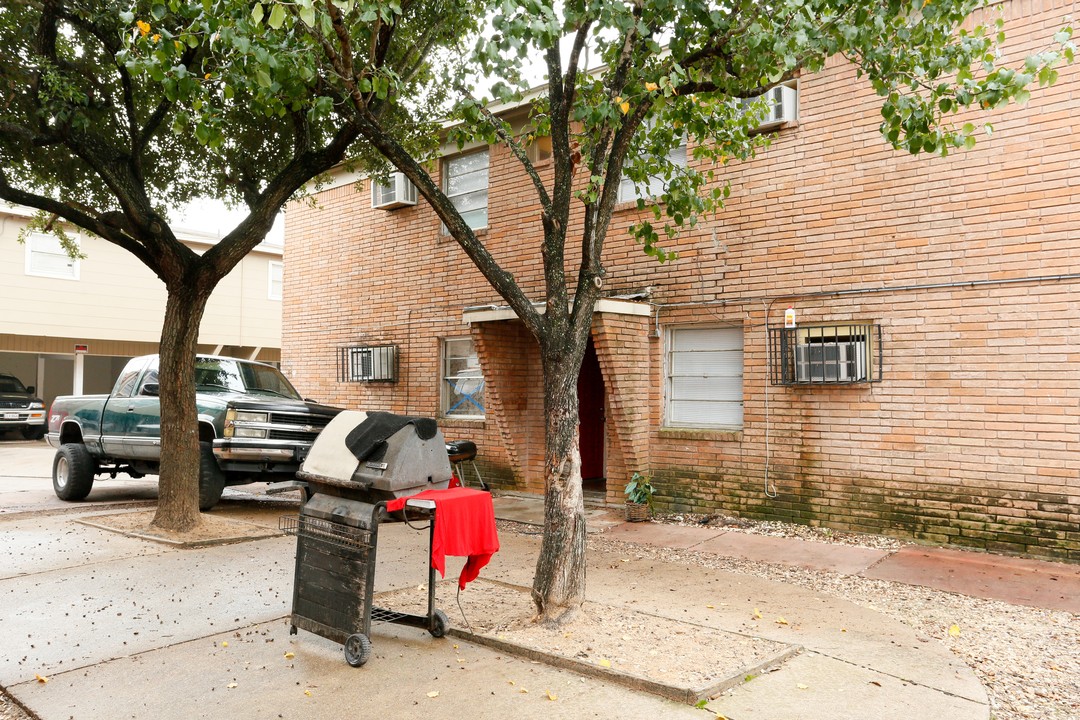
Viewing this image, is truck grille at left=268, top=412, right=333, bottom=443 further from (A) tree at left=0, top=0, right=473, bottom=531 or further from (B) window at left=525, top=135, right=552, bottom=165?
(B) window at left=525, top=135, right=552, bottom=165

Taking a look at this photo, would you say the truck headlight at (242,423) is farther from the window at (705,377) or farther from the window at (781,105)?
the window at (781,105)

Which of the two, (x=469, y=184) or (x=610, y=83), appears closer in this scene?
(x=610, y=83)

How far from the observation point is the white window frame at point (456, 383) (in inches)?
483

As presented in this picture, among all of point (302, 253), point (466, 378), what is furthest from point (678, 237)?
point (302, 253)

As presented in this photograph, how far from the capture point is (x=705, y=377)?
9.84 m

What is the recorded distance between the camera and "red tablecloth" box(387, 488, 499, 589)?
4914 mm

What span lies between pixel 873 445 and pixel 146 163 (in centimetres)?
958

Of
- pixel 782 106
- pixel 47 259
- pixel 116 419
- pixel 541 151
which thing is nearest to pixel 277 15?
pixel 782 106

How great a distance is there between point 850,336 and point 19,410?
23.9m

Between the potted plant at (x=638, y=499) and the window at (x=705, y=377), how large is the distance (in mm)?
880

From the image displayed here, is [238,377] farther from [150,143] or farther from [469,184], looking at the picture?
[469,184]

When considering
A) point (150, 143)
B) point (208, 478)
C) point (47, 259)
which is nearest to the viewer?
point (208, 478)

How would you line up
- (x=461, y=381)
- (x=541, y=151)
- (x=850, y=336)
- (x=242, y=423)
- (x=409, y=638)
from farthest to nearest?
1. (x=461, y=381)
2. (x=541, y=151)
3. (x=242, y=423)
4. (x=850, y=336)
5. (x=409, y=638)

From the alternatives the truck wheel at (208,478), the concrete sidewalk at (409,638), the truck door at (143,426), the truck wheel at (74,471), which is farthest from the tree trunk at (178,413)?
the truck wheel at (74,471)
